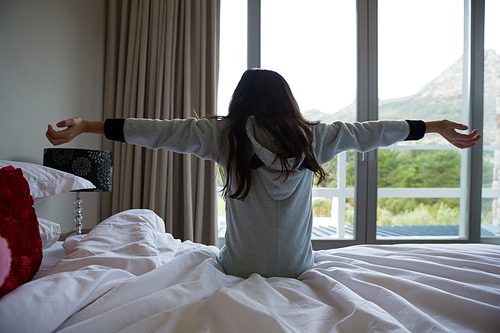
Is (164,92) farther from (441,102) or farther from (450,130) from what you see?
(441,102)

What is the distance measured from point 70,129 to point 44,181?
380 mm

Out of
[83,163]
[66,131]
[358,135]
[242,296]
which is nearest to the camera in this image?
[242,296]

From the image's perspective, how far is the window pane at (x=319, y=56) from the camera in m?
2.70

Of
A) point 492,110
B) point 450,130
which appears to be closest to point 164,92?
point 450,130

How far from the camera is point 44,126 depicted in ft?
5.55

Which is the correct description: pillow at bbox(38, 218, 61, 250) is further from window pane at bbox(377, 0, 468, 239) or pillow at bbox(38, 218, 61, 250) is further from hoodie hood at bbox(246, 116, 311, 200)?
window pane at bbox(377, 0, 468, 239)

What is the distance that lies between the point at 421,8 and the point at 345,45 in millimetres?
834

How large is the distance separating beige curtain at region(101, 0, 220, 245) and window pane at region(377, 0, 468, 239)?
1621 mm

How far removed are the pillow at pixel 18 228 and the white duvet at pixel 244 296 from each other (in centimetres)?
6

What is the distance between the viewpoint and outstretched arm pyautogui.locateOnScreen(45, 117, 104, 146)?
0.88m

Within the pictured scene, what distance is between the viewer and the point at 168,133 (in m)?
0.97

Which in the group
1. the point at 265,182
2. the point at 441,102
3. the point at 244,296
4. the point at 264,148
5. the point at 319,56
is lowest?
the point at 244,296

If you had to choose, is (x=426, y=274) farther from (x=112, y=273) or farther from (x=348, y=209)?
(x=348, y=209)

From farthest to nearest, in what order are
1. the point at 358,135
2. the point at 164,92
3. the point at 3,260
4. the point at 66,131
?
the point at 164,92
the point at 358,135
the point at 66,131
the point at 3,260
